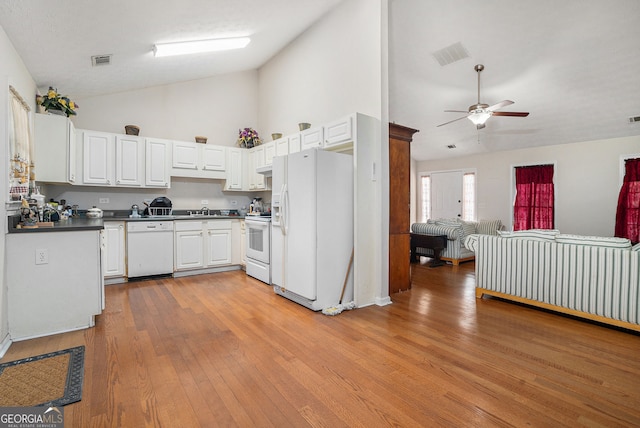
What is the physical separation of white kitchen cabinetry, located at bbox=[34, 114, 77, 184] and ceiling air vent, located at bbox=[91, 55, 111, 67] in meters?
0.81

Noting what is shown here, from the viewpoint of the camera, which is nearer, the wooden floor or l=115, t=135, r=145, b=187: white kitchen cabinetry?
the wooden floor

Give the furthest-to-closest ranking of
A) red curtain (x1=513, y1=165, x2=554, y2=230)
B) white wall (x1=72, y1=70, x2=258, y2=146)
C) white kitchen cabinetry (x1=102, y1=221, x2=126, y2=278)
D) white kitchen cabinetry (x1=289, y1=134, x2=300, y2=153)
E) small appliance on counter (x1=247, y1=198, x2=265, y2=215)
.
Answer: red curtain (x1=513, y1=165, x2=554, y2=230), small appliance on counter (x1=247, y1=198, x2=265, y2=215), white wall (x1=72, y1=70, x2=258, y2=146), white kitchen cabinetry (x1=289, y1=134, x2=300, y2=153), white kitchen cabinetry (x1=102, y1=221, x2=126, y2=278)

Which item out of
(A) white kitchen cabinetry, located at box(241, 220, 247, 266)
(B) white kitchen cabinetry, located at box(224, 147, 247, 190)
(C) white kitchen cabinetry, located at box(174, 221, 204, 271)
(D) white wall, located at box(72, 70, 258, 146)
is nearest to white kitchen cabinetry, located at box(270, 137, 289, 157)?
(B) white kitchen cabinetry, located at box(224, 147, 247, 190)

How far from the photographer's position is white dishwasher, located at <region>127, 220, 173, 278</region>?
4.45 m

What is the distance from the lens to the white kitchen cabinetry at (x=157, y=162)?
482 centimetres

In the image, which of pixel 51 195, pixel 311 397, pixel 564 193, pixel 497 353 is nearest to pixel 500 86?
pixel 564 193

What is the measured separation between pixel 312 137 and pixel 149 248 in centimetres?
294

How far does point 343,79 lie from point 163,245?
3604mm

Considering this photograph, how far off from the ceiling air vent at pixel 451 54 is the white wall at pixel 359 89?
181 cm

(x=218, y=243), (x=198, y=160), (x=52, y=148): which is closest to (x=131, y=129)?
(x=198, y=160)

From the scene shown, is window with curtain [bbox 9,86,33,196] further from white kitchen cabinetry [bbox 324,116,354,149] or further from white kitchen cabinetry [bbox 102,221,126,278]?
white kitchen cabinetry [bbox 324,116,354,149]

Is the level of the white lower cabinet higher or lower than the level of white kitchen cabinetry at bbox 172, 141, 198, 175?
lower

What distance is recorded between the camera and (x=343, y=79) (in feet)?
13.5

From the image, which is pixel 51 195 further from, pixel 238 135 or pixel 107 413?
pixel 107 413
